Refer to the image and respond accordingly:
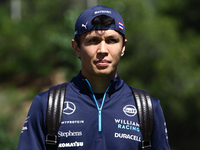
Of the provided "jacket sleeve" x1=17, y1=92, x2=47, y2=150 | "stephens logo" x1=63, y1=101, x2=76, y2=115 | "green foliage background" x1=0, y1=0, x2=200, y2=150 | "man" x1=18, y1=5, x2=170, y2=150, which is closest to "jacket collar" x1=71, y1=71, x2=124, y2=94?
"man" x1=18, y1=5, x2=170, y2=150

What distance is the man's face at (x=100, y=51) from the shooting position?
2.56 m

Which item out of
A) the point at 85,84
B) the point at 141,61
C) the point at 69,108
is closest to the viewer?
the point at 69,108

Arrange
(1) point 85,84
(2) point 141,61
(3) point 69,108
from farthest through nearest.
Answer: (2) point 141,61 < (1) point 85,84 < (3) point 69,108

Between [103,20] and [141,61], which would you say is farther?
[141,61]

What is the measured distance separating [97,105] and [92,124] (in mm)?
166

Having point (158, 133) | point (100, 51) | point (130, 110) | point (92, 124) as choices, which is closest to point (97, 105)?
point (92, 124)

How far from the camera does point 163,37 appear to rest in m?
16.5

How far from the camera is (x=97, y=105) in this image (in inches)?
99.4

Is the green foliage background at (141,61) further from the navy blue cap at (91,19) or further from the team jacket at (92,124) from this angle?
the navy blue cap at (91,19)

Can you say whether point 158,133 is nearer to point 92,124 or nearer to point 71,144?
point 92,124

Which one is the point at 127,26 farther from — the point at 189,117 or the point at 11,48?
the point at 11,48

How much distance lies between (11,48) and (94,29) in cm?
2069

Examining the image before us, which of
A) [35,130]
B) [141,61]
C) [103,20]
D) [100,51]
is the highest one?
[141,61]

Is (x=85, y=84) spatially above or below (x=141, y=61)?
below
